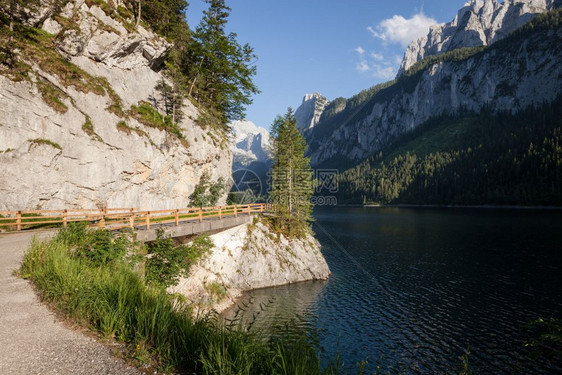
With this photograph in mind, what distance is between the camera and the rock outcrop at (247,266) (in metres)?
24.0

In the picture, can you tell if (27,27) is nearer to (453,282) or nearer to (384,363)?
(384,363)

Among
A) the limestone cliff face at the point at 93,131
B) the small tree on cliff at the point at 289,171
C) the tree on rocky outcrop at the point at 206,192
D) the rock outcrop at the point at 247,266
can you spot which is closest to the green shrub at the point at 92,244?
the rock outcrop at the point at 247,266

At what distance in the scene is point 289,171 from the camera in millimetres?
42594

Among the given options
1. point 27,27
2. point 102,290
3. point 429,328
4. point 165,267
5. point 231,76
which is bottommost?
point 429,328

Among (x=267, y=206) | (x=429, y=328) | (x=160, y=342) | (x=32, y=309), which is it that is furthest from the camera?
(x=267, y=206)

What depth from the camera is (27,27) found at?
90.3 ft

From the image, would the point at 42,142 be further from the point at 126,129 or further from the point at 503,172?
the point at 503,172

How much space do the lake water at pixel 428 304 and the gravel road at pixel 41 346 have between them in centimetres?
394

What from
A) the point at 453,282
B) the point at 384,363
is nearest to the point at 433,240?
the point at 453,282

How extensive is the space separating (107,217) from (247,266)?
15.0m

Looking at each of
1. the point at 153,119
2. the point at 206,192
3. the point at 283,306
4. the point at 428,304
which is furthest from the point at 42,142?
the point at 428,304

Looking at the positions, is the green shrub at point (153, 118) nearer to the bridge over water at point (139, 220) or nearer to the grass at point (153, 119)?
the grass at point (153, 119)

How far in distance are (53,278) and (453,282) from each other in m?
38.6

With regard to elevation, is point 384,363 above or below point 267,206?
below
